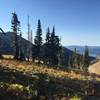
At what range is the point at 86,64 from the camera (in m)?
117

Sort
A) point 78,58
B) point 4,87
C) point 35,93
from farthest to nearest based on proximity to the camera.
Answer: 1. point 78,58
2. point 4,87
3. point 35,93

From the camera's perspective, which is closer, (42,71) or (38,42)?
(42,71)

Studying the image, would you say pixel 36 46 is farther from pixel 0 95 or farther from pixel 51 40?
pixel 0 95

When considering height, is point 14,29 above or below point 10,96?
above

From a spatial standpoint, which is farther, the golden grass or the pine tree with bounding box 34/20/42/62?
the pine tree with bounding box 34/20/42/62

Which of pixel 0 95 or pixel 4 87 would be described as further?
pixel 4 87

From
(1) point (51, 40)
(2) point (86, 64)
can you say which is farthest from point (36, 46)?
(2) point (86, 64)

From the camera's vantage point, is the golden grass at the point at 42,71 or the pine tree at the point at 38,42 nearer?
the golden grass at the point at 42,71

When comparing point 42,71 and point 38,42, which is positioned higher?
point 38,42

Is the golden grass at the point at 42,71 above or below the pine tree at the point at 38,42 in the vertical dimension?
below

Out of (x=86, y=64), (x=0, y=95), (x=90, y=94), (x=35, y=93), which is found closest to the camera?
(x=0, y=95)

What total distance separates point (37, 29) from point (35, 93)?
72.8 meters

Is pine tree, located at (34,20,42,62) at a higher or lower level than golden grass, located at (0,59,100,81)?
higher

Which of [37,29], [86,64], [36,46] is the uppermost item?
[37,29]
